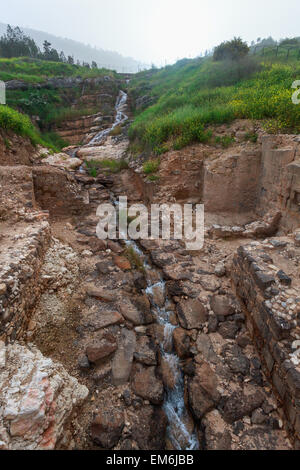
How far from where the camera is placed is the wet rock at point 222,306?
4.46m

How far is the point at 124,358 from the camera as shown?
12.8 feet

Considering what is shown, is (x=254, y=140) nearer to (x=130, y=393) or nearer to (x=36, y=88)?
(x=130, y=393)

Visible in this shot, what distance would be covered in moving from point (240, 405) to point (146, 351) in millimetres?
1562

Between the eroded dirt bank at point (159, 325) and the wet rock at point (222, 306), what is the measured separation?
0.02 metres

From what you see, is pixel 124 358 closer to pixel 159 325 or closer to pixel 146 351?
pixel 146 351

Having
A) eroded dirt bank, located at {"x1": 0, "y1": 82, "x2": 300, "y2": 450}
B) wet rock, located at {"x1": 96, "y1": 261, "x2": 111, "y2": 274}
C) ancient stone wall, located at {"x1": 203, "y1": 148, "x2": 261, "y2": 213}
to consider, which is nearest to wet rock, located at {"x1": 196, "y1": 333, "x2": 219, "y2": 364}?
eroded dirt bank, located at {"x1": 0, "y1": 82, "x2": 300, "y2": 450}

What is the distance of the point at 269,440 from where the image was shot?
2.91 m

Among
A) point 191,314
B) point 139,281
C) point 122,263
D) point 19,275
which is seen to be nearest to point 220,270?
point 191,314

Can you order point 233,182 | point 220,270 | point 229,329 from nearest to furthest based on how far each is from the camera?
point 229,329
point 220,270
point 233,182

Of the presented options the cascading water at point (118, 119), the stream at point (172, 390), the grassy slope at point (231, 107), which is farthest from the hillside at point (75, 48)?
the stream at point (172, 390)

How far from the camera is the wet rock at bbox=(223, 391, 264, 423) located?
10.4 ft

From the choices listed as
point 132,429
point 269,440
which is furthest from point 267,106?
point 132,429

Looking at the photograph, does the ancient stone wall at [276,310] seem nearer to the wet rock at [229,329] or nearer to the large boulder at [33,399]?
the wet rock at [229,329]

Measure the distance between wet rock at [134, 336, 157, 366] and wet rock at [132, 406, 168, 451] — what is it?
646 mm
